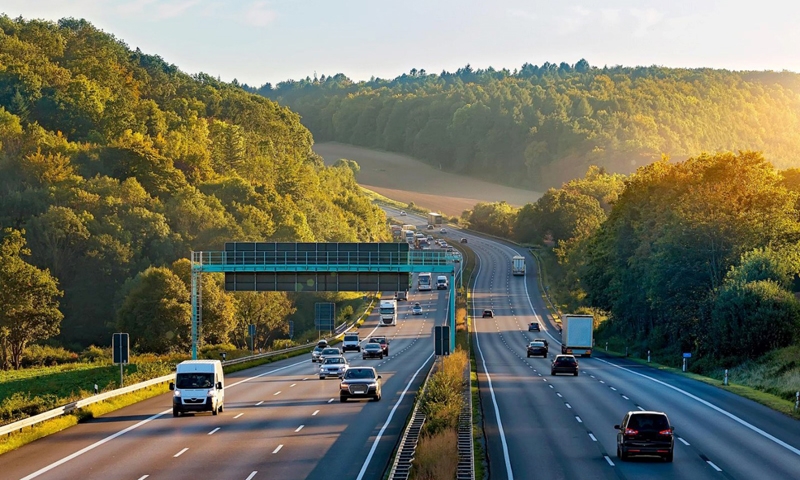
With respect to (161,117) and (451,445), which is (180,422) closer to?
(451,445)

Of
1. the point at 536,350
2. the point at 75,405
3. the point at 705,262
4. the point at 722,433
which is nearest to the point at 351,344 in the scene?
the point at 536,350

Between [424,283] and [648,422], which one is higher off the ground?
[648,422]

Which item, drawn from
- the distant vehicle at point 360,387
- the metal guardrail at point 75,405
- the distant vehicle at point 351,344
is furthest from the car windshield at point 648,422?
the distant vehicle at point 351,344

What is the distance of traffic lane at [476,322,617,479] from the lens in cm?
2991

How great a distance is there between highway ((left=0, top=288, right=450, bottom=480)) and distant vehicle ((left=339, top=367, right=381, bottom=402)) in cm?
43

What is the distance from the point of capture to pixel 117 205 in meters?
129

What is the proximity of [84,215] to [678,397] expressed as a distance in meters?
87.3

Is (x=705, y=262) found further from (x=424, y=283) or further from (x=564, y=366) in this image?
(x=424, y=283)

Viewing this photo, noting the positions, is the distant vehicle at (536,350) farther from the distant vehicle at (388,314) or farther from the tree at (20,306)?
the tree at (20,306)

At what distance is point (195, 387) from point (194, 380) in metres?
0.26

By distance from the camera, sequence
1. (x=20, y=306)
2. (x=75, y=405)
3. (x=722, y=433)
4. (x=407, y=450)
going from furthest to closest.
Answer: (x=20, y=306) → (x=75, y=405) → (x=722, y=433) → (x=407, y=450)

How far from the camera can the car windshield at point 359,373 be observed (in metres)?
49.1

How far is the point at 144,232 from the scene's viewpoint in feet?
410

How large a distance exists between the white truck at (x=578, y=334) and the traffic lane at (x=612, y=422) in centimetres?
1806
